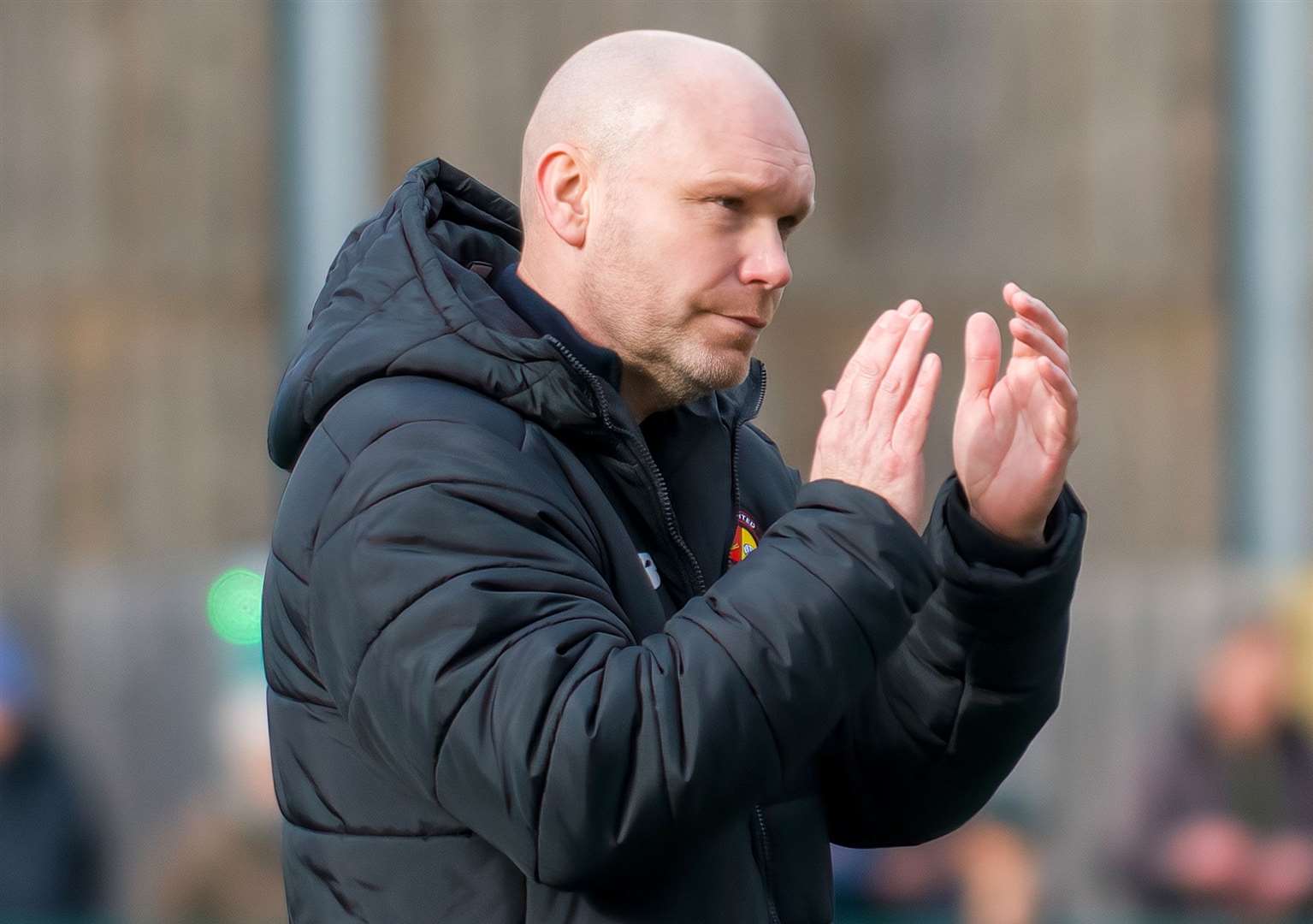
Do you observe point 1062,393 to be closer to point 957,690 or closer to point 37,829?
point 957,690

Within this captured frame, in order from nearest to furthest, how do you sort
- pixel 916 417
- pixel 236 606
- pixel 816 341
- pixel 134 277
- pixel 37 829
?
pixel 916 417
pixel 37 829
pixel 236 606
pixel 134 277
pixel 816 341

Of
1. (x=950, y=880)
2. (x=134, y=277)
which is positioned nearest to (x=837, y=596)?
(x=950, y=880)

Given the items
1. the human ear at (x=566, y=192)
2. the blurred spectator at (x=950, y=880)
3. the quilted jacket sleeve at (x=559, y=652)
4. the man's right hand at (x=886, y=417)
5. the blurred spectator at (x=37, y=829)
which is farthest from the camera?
the blurred spectator at (x=37, y=829)

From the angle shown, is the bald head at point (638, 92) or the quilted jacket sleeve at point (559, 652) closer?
the quilted jacket sleeve at point (559, 652)

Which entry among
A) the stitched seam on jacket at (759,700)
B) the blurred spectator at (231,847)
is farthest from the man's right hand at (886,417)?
the blurred spectator at (231,847)

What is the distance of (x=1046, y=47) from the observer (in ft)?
25.4

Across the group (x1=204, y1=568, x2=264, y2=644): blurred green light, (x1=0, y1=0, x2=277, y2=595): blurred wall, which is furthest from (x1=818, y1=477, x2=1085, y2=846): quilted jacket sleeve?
(x1=0, y1=0, x2=277, y2=595): blurred wall

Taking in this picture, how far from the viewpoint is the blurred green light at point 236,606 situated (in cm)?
604

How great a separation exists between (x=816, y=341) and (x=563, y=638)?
607 centimetres

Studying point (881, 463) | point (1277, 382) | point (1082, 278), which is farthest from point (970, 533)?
point (1082, 278)

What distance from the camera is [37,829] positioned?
541 centimetres

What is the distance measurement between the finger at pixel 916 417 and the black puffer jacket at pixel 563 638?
0.08m

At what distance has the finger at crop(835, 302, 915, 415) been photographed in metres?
1.81

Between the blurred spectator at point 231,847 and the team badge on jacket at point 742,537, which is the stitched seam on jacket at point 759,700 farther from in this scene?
the blurred spectator at point 231,847
